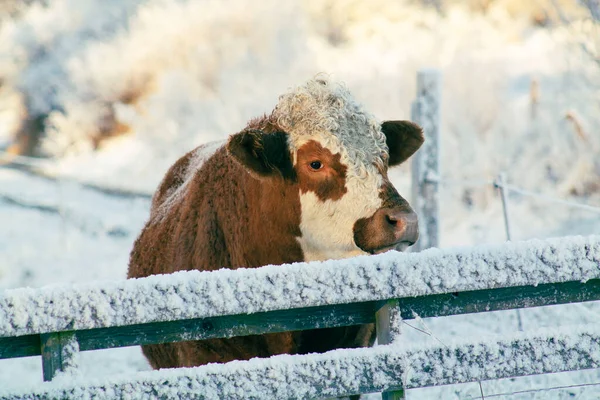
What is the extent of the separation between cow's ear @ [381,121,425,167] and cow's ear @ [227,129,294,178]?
648mm

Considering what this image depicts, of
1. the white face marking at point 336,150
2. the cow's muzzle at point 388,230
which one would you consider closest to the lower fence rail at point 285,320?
the cow's muzzle at point 388,230

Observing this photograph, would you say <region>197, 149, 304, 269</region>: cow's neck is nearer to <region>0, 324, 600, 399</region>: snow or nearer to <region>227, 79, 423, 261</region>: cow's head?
<region>227, 79, 423, 261</region>: cow's head

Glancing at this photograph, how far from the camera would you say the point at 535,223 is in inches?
362

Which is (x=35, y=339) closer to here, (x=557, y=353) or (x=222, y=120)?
(x=557, y=353)

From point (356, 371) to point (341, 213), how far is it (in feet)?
4.49

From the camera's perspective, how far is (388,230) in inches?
129

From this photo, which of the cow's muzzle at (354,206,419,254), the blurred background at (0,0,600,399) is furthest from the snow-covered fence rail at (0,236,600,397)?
the blurred background at (0,0,600,399)

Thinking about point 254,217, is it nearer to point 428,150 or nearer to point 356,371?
point 356,371

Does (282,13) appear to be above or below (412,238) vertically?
above

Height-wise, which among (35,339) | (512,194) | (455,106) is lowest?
(35,339)

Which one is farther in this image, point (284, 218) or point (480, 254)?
point (284, 218)

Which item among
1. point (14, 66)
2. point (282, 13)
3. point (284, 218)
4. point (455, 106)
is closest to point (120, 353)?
point (284, 218)

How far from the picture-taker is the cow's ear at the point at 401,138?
13.0 feet

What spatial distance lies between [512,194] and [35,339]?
30.7ft
